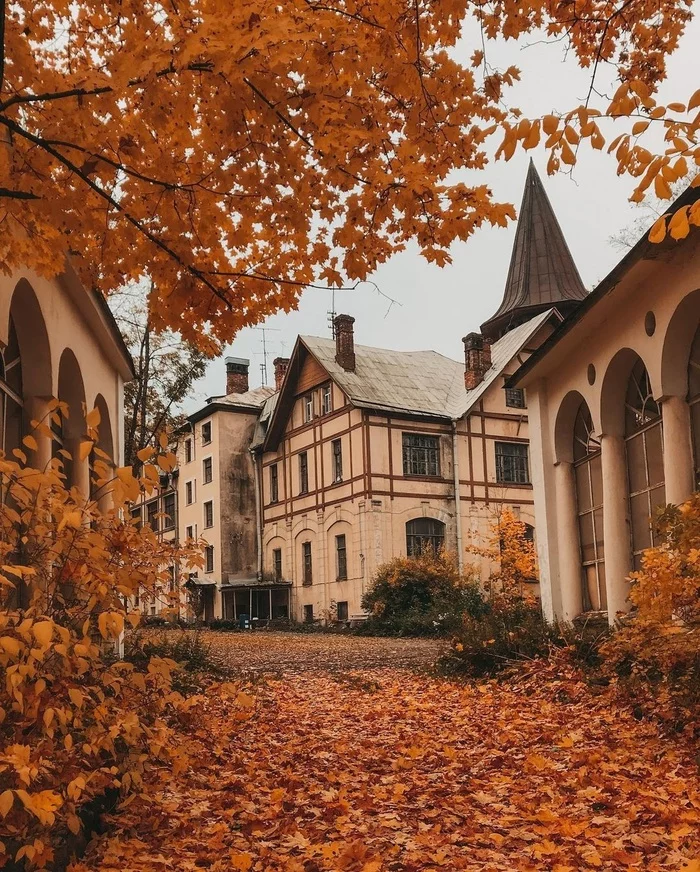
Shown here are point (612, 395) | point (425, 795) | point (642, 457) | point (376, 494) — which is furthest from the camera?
point (376, 494)

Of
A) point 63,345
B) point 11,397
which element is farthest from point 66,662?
point 63,345

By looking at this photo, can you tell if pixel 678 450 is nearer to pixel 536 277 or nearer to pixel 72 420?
pixel 72 420

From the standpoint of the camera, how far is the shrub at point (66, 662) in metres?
3.48

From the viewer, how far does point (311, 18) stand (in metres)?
4.04

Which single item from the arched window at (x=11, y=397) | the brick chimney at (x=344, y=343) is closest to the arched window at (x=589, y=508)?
the arched window at (x=11, y=397)

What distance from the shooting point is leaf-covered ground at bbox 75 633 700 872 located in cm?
434

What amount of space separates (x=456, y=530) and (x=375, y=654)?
45.7ft

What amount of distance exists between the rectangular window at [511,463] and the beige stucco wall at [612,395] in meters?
17.8

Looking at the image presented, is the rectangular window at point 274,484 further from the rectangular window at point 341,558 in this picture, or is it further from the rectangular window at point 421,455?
the rectangular window at point 421,455

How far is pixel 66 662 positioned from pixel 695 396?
804cm

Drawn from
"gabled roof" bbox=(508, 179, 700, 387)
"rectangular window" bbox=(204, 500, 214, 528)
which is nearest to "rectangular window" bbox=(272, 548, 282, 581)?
"rectangular window" bbox=(204, 500, 214, 528)

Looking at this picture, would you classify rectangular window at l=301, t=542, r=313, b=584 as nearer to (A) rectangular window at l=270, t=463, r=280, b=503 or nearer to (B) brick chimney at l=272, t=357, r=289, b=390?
(A) rectangular window at l=270, t=463, r=280, b=503

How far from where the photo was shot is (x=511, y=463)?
107ft

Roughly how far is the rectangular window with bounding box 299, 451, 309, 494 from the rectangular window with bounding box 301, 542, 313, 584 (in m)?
2.15
